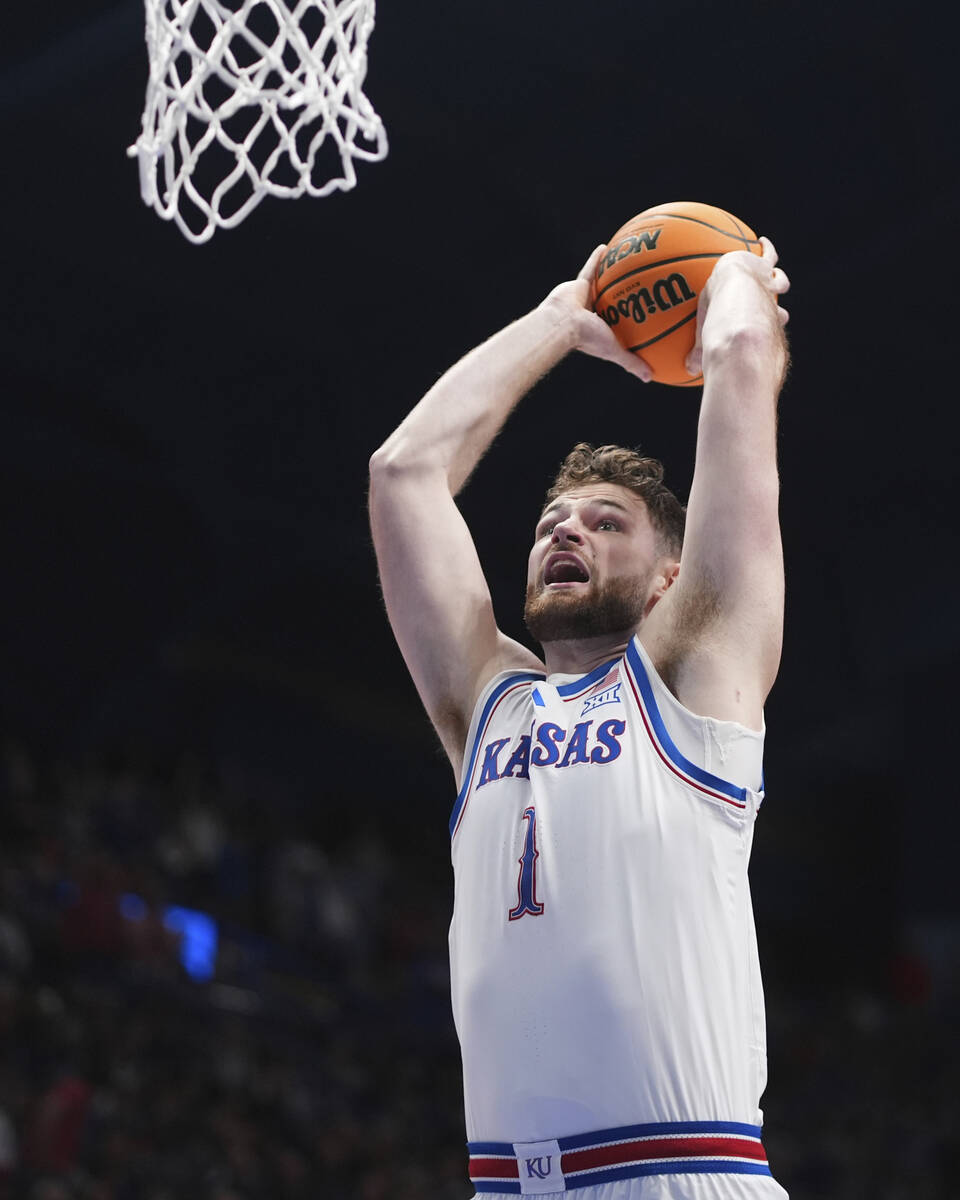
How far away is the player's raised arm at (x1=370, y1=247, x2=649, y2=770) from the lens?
11.6ft

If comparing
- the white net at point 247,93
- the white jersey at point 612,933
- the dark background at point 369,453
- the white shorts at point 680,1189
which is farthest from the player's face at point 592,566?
the dark background at point 369,453

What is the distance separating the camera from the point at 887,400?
39.9 ft

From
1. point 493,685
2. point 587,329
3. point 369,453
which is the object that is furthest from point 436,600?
point 369,453

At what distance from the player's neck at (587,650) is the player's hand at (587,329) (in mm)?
794

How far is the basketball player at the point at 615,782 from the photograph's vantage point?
2.82 metres

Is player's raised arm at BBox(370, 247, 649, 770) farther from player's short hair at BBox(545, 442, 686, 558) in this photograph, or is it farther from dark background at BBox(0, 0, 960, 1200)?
dark background at BBox(0, 0, 960, 1200)

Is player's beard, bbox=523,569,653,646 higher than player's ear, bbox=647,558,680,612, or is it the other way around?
player's ear, bbox=647,558,680,612

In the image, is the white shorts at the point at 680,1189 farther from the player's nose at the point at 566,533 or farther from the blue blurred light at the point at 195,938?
the blue blurred light at the point at 195,938

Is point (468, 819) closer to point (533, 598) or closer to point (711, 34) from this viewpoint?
point (533, 598)

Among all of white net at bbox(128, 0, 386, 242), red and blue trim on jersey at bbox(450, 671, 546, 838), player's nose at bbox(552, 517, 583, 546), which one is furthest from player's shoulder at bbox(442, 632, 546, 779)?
white net at bbox(128, 0, 386, 242)

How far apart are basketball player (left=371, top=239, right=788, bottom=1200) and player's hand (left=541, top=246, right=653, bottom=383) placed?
33cm

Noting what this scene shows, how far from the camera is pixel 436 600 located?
3518 millimetres

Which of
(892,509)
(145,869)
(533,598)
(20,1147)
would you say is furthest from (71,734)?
(533,598)

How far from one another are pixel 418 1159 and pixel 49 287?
6895 millimetres
